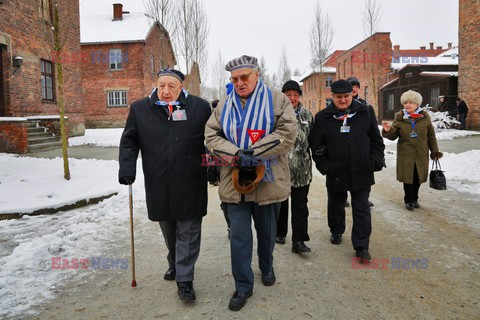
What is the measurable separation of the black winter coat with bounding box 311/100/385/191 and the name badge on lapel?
5.62 ft

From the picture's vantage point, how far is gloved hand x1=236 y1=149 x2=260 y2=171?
2975 mm

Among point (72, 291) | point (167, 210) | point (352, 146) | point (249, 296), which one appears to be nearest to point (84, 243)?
point (72, 291)

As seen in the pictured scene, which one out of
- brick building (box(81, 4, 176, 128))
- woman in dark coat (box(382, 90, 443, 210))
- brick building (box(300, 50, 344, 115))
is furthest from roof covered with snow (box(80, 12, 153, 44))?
woman in dark coat (box(382, 90, 443, 210))

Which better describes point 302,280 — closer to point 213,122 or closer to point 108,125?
point 213,122

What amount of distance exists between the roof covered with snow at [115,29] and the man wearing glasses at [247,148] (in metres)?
27.6

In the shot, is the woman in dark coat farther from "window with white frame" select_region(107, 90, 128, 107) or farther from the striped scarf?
"window with white frame" select_region(107, 90, 128, 107)

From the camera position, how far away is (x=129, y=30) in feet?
98.3

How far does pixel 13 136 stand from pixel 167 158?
33.8 ft

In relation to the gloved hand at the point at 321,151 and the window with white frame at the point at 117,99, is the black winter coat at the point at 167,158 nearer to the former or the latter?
the gloved hand at the point at 321,151

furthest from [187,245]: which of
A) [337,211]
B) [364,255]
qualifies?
[337,211]

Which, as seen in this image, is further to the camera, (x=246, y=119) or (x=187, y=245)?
(x=187, y=245)

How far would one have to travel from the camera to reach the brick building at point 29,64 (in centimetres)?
1347

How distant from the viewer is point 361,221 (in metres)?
4.09

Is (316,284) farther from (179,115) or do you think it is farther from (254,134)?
(179,115)
